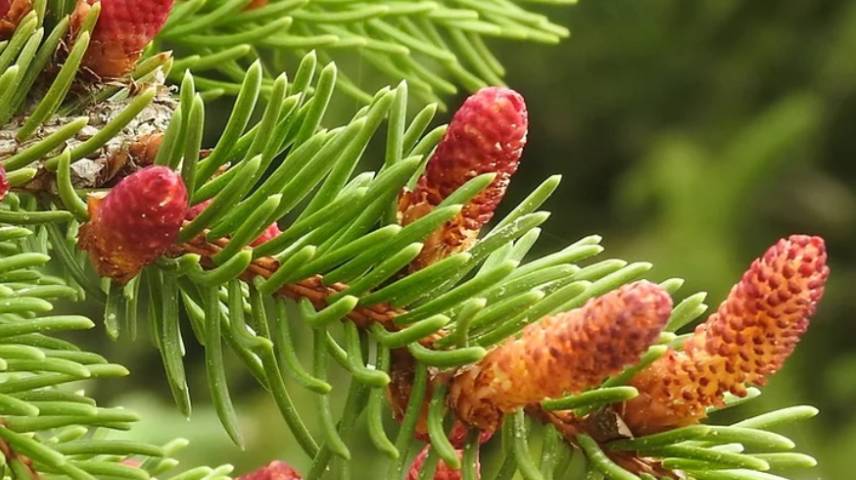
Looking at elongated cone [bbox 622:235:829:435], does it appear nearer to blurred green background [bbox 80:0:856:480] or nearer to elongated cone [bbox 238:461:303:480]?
elongated cone [bbox 238:461:303:480]

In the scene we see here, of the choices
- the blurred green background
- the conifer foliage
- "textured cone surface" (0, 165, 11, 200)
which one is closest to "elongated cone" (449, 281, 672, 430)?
the conifer foliage

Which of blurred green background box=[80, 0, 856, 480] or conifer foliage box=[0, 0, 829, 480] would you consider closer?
conifer foliage box=[0, 0, 829, 480]

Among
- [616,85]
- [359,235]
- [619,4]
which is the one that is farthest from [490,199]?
[616,85]

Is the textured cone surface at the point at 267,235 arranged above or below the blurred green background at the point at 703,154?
below

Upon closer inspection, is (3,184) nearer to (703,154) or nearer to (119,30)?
(119,30)

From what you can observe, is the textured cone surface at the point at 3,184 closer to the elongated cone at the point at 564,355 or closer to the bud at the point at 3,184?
the bud at the point at 3,184

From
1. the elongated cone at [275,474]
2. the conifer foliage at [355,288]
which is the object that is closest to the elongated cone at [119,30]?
the conifer foliage at [355,288]
